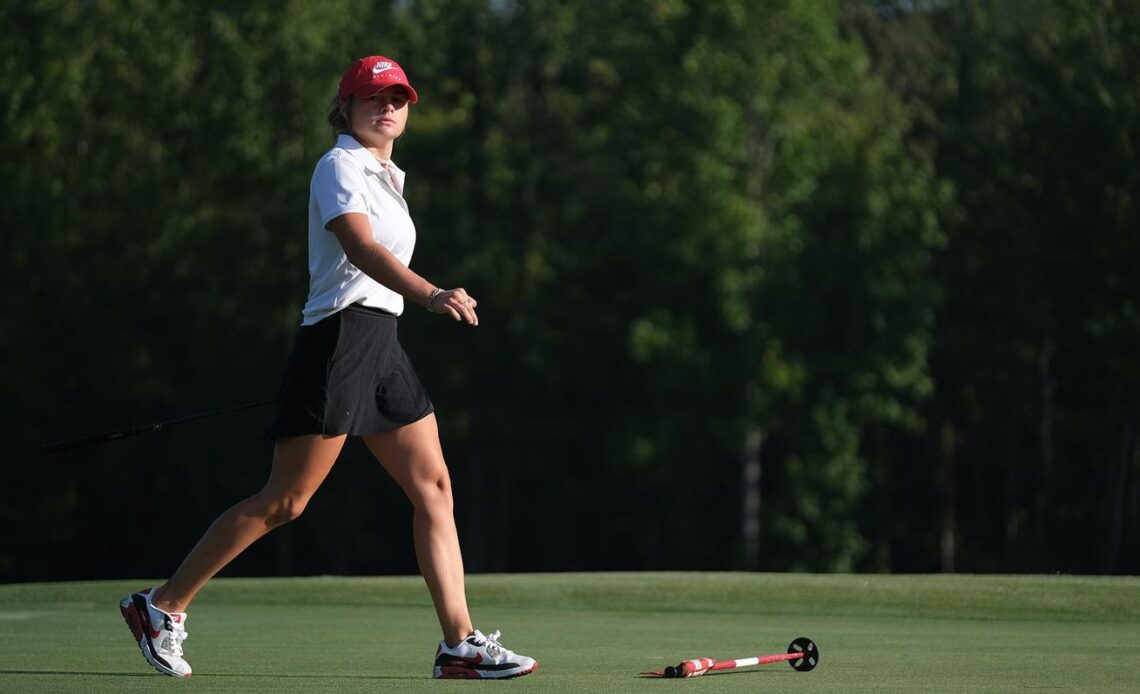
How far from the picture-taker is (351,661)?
247 inches

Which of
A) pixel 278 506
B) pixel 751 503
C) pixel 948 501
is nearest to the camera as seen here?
pixel 278 506

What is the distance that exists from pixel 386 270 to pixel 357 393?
42 cm

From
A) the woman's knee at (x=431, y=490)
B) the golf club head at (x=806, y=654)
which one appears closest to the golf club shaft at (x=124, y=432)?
the woman's knee at (x=431, y=490)

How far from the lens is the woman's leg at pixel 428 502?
5922 mm

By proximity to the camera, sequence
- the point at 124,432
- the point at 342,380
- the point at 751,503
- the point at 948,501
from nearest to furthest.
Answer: the point at 342,380
the point at 124,432
the point at 751,503
the point at 948,501

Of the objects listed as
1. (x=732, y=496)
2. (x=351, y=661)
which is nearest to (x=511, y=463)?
(x=732, y=496)

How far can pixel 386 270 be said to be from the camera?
5535mm

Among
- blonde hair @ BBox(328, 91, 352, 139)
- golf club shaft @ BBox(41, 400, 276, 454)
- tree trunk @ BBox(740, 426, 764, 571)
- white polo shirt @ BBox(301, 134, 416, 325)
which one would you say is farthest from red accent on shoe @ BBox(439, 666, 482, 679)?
tree trunk @ BBox(740, 426, 764, 571)

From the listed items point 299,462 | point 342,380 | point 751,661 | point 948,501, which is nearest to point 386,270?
point 342,380

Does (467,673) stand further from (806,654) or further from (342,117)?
(342,117)

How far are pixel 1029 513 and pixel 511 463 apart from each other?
376 inches

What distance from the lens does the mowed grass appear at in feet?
18.3

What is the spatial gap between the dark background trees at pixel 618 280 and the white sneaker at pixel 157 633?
26668 millimetres

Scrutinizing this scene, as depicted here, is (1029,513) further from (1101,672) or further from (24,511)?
(1101,672)
